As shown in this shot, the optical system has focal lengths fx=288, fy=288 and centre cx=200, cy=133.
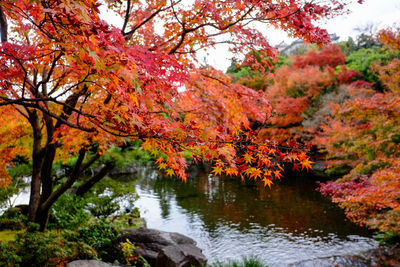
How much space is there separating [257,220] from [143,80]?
9.16m

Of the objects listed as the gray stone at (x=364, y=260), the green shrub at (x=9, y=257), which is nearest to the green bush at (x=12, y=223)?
the green shrub at (x=9, y=257)

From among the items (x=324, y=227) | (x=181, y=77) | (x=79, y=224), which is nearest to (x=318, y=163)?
(x=324, y=227)

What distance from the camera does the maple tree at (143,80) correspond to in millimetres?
2281

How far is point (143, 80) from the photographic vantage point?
300 centimetres

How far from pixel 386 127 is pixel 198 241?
6.36 meters

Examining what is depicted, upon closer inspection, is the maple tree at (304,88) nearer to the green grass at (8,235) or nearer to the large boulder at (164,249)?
the large boulder at (164,249)

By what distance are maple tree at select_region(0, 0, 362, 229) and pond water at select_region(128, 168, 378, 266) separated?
4.15m

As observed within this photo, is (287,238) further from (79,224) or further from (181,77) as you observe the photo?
(181,77)

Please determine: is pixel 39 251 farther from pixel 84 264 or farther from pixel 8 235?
pixel 8 235

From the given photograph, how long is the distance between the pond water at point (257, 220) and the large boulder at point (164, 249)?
95cm

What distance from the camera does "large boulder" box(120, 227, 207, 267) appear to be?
6137 millimetres

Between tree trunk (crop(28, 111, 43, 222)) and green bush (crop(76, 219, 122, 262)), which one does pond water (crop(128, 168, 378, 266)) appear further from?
tree trunk (crop(28, 111, 43, 222))

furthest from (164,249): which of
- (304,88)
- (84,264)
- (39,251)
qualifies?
(304,88)

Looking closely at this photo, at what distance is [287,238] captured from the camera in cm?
898
